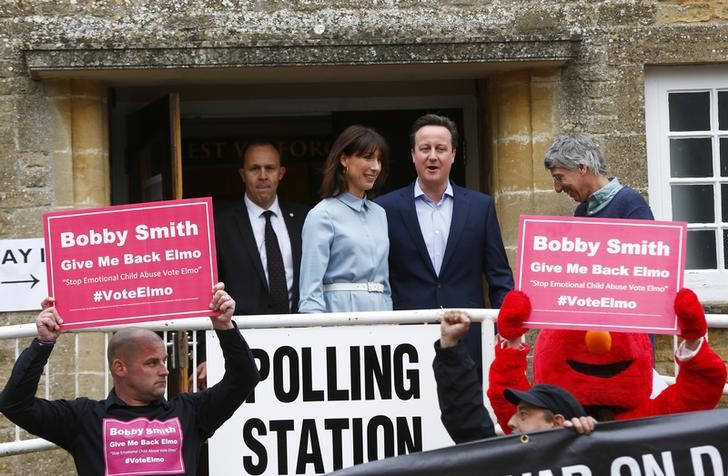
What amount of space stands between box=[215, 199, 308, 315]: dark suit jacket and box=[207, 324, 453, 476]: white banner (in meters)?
0.80

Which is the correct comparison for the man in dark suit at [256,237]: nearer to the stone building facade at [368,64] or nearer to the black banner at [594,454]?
the stone building facade at [368,64]

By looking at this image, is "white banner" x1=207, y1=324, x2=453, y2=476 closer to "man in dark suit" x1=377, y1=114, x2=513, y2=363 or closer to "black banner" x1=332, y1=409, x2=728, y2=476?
"man in dark suit" x1=377, y1=114, x2=513, y2=363

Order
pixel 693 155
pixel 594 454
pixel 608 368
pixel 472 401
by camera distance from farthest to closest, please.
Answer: pixel 693 155 → pixel 608 368 → pixel 472 401 → pixel 594 454

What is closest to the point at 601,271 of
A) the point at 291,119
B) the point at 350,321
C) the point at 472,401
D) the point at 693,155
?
the point at 472,401

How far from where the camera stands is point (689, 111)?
35.0 ft

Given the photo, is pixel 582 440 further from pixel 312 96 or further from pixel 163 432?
pixel 312 96

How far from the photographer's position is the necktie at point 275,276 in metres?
8.93

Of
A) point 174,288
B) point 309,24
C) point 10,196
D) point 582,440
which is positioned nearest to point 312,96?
point 309,24

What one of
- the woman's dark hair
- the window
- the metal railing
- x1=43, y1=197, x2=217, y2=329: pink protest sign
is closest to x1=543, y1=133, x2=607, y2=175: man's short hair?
the metal railing

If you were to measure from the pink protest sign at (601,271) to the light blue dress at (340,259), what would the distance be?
1.67 m

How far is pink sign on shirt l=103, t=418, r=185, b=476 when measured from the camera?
22.3ft

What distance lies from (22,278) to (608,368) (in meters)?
4.46

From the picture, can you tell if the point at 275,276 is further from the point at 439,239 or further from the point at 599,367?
the point at 599,367

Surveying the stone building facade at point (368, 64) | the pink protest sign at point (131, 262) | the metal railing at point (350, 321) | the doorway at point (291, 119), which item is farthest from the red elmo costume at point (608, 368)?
the doorway at point (291, 119)
